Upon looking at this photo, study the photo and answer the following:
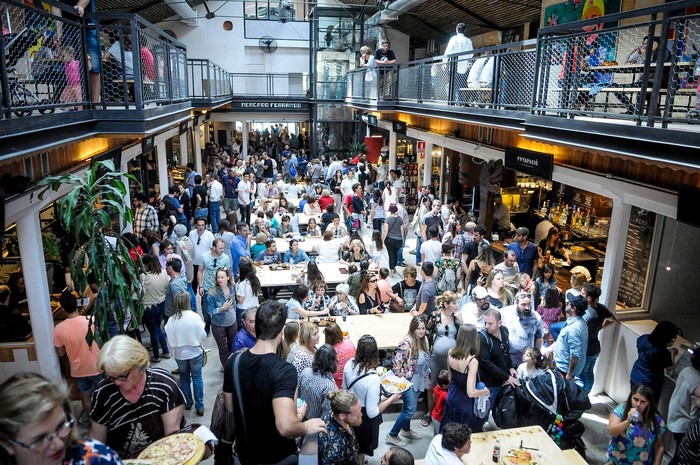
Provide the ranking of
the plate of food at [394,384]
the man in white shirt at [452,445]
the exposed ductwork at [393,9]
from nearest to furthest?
the man in white shirt at [452,445], the plate of food at [394,384], the exposed ductwork at [393,9]

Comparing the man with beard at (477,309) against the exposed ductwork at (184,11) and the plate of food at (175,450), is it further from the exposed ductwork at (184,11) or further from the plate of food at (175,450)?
the exposed ductwork at (184,11)

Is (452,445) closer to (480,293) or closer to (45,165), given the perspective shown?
(480,293)

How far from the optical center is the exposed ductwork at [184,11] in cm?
1939

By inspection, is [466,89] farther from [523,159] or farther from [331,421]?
[331,421]

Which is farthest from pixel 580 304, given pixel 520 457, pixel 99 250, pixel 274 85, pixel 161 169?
pixel 274 85

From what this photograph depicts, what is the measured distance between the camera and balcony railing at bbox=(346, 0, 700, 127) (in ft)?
15.1

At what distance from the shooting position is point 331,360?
15.4 ft

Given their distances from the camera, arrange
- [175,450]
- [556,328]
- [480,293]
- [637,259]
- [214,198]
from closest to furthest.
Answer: [175,450]
[480,293]
[556,328]
[637,259]
[214,198]

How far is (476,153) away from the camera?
35.2ft

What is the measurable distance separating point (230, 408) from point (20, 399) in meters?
1.56

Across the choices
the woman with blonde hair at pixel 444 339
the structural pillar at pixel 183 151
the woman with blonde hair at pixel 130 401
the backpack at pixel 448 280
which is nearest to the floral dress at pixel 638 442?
the woman with blonde hair at pixel 444 339

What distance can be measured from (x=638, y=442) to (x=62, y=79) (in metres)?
6.84

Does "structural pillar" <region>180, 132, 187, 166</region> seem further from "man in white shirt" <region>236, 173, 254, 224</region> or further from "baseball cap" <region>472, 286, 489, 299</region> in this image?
"baseball cap" <region>472, 286, 489, 299</region>

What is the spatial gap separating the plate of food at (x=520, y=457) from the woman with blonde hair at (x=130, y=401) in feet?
9.45
